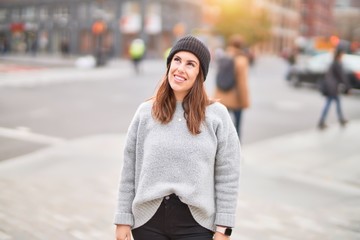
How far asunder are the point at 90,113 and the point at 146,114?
1051 cm

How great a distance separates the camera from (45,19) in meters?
56.9

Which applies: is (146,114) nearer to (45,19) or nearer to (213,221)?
(213,221)

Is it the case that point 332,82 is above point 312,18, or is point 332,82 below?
above

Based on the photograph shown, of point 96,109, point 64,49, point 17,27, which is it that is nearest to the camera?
point 96,109

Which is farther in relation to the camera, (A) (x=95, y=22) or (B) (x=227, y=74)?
(A) (x=95, y=22)

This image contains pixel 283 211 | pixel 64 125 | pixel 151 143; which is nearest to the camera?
pixel 151 143

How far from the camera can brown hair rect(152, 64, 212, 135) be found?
2.39m

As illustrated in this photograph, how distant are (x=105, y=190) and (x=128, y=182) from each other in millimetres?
3599

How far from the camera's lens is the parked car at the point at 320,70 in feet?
68.6

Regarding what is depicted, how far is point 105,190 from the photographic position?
604cm

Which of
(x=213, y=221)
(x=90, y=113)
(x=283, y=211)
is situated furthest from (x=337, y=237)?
(x=90, y=113)

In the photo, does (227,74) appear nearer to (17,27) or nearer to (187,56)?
(187,56)

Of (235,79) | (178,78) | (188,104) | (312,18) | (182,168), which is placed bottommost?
(312,18)

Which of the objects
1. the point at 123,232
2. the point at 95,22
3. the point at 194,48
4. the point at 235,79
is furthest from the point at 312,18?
the point at 123,232
